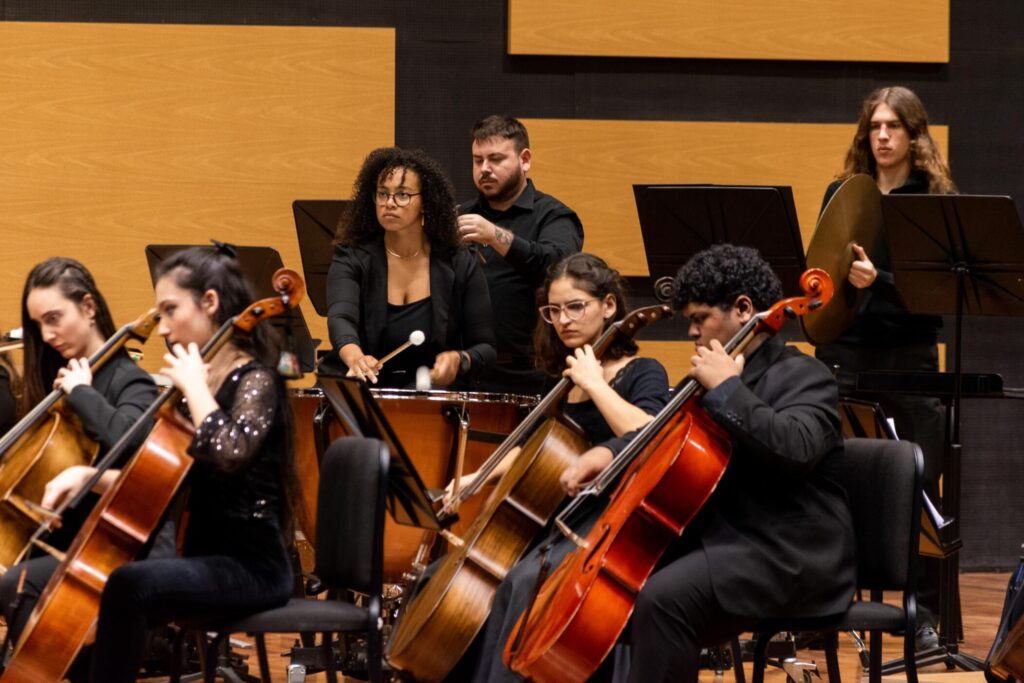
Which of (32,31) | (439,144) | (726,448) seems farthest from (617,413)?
(32,31)

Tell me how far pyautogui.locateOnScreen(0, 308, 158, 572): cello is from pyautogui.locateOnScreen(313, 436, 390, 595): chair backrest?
524 mm

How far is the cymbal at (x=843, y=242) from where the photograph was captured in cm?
388

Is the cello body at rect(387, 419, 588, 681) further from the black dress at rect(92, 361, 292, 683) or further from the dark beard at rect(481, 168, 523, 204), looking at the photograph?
the dark beard at rect(481, 168, 523, 204)

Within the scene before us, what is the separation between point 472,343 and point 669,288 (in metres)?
1.03

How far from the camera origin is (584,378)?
2.98 metres

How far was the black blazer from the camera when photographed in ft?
12.6

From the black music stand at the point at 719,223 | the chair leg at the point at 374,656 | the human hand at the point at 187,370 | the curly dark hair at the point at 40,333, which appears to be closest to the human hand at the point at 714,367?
the chair leg at the point at 374,656

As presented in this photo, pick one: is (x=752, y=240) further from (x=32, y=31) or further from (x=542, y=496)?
(x=32, y=31)

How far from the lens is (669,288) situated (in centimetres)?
300

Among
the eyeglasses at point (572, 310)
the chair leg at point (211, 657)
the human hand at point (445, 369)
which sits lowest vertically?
the chair leg at point (211, 657)

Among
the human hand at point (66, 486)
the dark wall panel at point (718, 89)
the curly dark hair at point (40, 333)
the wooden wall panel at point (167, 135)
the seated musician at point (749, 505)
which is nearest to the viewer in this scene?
the seated musician at point (749, 505)

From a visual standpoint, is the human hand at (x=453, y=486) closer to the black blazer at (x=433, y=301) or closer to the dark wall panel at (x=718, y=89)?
the black blazer at (x=433, y=301)

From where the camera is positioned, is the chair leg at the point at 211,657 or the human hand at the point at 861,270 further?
the human hand at the point at 861,270

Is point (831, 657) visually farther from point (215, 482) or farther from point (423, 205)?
point (423, 205)
